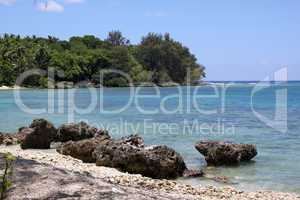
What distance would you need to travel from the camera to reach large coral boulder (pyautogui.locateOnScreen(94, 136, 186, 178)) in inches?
451

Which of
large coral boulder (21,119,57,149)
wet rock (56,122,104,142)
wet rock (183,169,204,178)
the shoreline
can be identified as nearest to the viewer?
the shoreline

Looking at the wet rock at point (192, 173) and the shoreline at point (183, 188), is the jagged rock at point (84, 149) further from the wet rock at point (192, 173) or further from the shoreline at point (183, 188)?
the wet rock at point (192, 173)

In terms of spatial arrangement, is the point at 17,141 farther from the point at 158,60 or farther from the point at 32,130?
the point at 158,60

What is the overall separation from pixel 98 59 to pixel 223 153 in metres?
102

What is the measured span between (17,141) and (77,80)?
94672 millimetres

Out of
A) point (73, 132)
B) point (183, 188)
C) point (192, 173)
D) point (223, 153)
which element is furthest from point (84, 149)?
point (183, 188)

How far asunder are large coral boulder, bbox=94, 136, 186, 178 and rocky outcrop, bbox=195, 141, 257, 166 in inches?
76.8

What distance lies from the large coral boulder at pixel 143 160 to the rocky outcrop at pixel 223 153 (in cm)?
195

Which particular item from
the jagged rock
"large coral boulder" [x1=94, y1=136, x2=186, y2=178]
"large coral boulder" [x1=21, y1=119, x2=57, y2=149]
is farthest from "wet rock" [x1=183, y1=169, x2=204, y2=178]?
"large coral boulder" [x1=21, y1=119, x2=57, y2=149]

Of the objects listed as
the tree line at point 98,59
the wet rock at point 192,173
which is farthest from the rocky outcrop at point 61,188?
the tree line at point 98,59

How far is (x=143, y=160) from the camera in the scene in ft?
37.9

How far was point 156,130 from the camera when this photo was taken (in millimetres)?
23484

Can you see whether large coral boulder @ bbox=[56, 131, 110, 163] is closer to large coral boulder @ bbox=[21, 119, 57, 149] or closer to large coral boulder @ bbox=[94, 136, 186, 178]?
large coral boulder @ bbox=[94, 136, 186, 178]

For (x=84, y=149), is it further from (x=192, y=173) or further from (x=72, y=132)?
(x=72, y=132)
